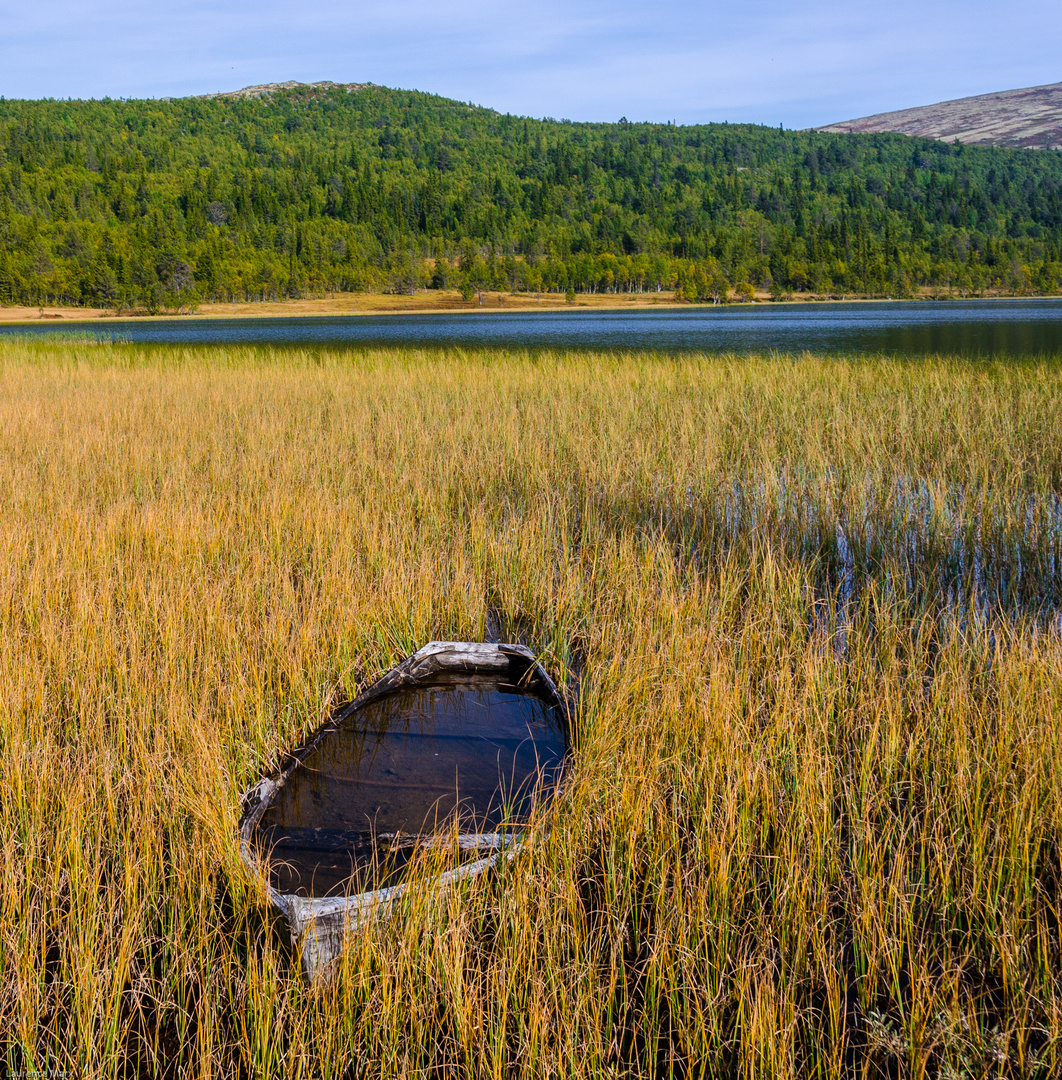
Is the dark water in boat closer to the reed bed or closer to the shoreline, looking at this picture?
the reed bed

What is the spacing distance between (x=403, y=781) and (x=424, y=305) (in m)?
98.8

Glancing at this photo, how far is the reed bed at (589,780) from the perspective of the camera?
5.74 feet

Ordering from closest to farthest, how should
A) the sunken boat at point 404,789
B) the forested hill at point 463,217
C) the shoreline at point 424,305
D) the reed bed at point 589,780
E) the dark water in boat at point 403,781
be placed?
the reed bed at point 589,780, the sunken boat at point 404,789, the dark water in boat at point 403,781, the shoreline at point 424,305, the forested hill at point 463,217

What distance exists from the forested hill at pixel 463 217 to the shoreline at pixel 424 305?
3.42 m

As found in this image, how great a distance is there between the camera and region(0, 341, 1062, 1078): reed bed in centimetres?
175

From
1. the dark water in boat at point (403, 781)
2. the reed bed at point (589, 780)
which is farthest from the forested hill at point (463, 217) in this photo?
the dark water in boat at point (403, 781)

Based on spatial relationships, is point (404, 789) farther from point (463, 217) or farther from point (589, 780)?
point (463, 217)

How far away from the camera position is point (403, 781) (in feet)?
9.42

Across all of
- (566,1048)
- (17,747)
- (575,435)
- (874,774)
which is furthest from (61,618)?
(575,435)

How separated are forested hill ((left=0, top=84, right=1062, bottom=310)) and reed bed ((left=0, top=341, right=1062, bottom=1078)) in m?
94.8

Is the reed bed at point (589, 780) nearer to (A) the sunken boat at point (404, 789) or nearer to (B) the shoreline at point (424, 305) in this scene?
(A) the sunken boat at point (404, 789)

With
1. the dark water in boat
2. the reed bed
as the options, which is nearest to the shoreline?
the reed bed

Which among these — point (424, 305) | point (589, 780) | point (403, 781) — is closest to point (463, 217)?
point (424, 305)

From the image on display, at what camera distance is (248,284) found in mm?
101688
